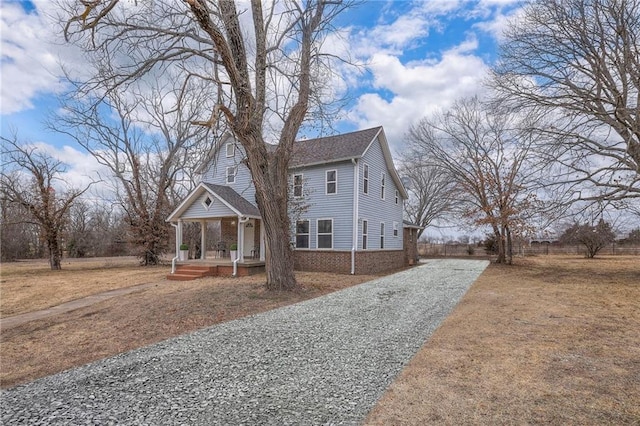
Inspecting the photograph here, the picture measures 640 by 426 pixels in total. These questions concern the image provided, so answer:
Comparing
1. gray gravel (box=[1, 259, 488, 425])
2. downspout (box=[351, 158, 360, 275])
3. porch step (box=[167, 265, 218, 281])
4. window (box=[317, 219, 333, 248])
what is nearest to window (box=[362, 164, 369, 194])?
downspout (box=[351, 158, 360, 275])

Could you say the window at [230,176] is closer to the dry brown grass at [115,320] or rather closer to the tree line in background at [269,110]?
the tree line in background at [269,110]

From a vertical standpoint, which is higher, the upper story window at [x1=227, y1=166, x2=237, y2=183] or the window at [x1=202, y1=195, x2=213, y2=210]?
the upper story window at [x1=227, y1=166, x2=237, y2=183]

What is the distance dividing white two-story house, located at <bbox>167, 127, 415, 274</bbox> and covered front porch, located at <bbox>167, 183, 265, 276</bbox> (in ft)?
0.14

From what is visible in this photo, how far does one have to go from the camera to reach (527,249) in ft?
Answer: 112

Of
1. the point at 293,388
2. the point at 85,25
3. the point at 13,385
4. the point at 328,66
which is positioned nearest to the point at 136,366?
the point at 13,385

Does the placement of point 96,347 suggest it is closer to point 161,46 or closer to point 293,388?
point 293,388

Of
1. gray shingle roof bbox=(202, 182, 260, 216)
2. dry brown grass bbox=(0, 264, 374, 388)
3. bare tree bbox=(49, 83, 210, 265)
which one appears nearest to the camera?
dry brown grass bbox=(0, 264, 374, 388)

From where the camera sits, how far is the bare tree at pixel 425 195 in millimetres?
31016

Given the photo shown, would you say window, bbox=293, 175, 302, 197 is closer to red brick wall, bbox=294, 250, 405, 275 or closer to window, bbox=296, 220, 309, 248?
window, bbox=296, 220, 309, 248

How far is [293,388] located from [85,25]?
24.8 feet

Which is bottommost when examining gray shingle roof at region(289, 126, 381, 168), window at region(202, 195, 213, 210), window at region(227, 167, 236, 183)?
window at region(202, 195, 213, 210)

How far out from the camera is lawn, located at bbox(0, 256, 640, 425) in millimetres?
3197

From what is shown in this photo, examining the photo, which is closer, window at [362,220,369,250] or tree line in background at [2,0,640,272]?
tree line in background at [2,0,640,272]

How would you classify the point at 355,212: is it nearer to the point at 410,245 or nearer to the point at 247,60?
the point at 247,60
